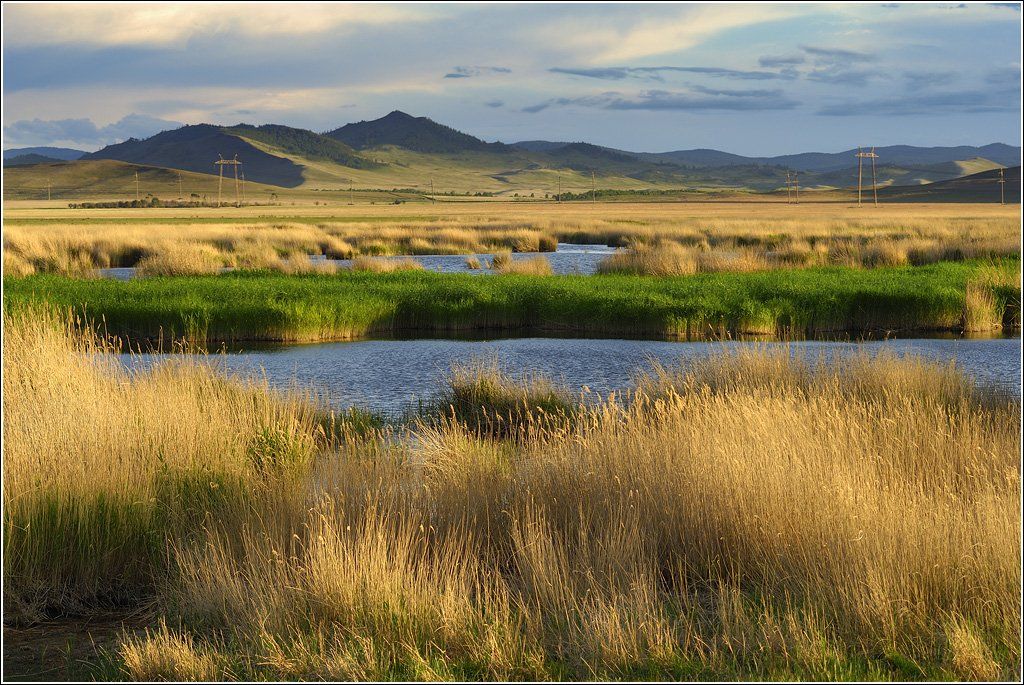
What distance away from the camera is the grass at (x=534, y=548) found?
17.6 feet

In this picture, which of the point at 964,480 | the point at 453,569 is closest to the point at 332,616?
the point at 453,569

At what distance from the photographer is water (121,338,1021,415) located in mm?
16859

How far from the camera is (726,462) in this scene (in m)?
7.16

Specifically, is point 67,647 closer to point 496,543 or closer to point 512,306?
point 496,543

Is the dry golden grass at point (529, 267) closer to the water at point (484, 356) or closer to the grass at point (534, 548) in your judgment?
the water at point (484, 356)

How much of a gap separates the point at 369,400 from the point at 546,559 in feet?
33.5

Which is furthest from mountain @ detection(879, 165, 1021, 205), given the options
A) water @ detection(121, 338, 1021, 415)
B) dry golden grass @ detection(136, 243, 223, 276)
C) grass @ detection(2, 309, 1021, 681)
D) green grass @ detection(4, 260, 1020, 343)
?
grass @ detection(2, 309, 1021, 681)

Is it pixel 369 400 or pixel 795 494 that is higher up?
pixel 795 494

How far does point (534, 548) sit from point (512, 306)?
798 inches

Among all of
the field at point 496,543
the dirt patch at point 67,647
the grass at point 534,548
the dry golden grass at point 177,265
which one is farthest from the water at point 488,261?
the dirt patch at point 67,647

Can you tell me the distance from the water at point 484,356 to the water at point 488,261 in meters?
11.1

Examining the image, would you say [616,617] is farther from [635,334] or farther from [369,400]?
[635,334]

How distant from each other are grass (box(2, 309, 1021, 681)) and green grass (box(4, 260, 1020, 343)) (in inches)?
587

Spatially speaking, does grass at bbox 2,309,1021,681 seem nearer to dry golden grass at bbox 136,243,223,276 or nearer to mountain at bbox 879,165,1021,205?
dry golden grass at bbox 136,243,223,276
